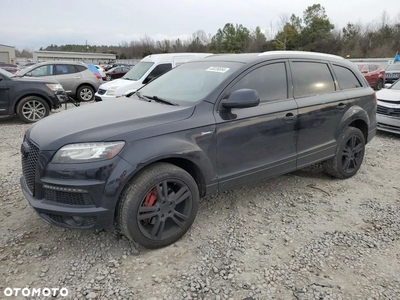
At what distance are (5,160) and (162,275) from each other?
12.9ft

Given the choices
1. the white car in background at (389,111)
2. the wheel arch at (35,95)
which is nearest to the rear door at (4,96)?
the wheel arch at (35,95)

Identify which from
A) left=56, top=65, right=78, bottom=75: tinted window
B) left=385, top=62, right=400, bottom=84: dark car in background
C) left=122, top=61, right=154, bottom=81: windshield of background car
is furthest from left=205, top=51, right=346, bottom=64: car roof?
left=385, top=62, right=400, bottom=84: dark car in background

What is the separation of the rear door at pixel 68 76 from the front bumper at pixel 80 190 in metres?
9.84

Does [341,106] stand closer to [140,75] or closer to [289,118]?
[289,118]

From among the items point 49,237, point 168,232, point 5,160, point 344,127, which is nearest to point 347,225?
point 344,127

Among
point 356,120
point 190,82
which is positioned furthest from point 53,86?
point 356,120

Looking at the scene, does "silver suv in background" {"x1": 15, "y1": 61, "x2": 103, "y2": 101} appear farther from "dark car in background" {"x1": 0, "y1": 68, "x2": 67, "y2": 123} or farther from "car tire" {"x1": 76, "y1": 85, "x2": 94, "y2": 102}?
"dark car in background" {"x1": 0, "y1": 68, "x2": 67, "y2": 123}

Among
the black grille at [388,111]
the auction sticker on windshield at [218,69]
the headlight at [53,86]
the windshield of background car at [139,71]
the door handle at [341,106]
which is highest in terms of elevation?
the windshield of background car at [139,71]

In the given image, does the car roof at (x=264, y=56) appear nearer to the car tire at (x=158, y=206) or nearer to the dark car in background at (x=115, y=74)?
the car tire at (x=158, y=206)

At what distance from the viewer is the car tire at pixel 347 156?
4.05 metres

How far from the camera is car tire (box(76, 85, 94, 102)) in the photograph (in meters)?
11.5

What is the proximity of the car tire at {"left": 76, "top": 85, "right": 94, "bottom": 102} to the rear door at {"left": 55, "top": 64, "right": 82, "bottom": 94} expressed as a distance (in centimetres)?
20

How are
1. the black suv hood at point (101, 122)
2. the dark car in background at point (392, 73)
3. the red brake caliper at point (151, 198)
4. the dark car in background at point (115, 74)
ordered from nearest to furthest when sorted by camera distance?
the black suv hood at point (101, 122) → the red brake caliper at point (151, 198) → the dark car in background at point (392, 73) → the dark car in background at point (115, 74)

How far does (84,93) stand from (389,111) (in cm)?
1015
